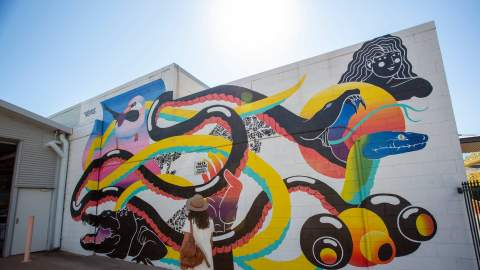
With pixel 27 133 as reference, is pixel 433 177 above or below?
below

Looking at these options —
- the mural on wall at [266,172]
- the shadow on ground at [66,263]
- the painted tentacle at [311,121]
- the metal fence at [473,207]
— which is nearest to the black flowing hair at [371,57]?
the mural on wall at [266,172]

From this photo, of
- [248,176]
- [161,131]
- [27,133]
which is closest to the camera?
[248,176]

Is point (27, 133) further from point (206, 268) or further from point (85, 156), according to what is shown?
point (206, 268)

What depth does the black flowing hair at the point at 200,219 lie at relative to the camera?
4090mm

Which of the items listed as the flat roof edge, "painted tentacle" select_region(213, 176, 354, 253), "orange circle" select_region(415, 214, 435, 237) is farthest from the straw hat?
the flat roof edge

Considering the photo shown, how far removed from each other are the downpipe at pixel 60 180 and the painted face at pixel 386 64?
12.2 m

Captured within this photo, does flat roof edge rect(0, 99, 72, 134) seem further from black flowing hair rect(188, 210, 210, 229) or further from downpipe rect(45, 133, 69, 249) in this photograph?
black flowing hair rect(188, 210, 210, 229)

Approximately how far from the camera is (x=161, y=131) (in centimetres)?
918

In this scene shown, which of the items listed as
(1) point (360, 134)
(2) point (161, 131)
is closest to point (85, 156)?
(2) point (161, 131)

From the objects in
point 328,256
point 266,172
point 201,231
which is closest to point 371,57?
point 266,172

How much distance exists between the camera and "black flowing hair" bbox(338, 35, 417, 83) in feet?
19.0

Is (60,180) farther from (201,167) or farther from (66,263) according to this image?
(201,167)

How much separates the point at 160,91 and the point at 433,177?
8.00 m

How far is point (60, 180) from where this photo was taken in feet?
39.4
